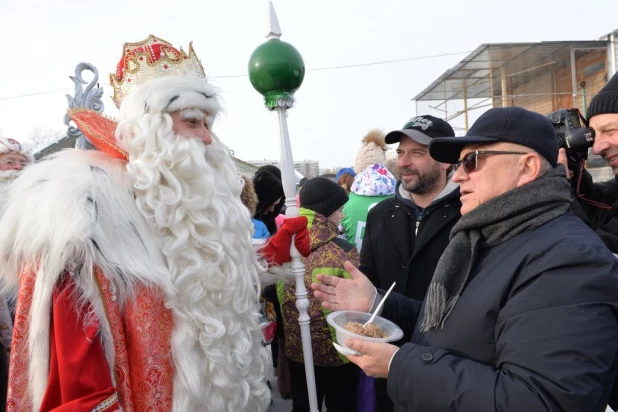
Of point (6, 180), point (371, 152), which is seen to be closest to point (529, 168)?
point (6, 180)

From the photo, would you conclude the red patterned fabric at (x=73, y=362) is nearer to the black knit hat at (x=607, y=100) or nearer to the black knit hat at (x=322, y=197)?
the black knit hat at (x=322, y=197)

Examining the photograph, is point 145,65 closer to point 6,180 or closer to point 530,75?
point 6,180

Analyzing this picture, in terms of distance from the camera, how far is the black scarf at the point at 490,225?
4.27ft

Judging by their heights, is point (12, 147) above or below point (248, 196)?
above

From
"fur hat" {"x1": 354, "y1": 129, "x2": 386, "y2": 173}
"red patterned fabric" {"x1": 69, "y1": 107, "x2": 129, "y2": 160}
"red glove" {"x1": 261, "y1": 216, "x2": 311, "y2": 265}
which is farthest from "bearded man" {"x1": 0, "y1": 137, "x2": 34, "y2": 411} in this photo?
"fur hat" {"x1": 354, "y1": 129, "x2": 386, "y2": 173}

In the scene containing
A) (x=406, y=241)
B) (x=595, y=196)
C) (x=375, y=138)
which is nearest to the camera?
(x=595, y=196)

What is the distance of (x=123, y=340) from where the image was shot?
1.51 meters

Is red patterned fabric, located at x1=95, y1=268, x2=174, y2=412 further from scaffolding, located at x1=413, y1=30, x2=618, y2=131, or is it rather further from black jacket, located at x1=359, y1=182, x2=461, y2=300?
scaffolding, located at x1=413, y1=30, x2=618, y2=131

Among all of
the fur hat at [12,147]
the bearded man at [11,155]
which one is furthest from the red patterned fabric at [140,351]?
the fur hat at [12,147]

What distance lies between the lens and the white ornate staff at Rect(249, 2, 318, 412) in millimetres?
2359

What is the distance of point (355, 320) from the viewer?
1.83 m

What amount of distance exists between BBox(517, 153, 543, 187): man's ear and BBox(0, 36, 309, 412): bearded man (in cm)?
123

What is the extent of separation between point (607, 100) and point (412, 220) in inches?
50.6

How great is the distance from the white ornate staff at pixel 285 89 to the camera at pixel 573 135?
160 centimetres
